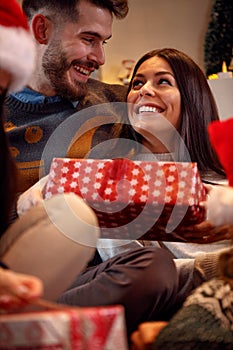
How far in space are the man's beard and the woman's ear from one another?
0.12 ft

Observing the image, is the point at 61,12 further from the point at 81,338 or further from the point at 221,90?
the point at 81,338

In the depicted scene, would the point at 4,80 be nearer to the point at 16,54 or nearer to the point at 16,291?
the point at 16,54

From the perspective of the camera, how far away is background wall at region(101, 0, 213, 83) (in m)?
3.16

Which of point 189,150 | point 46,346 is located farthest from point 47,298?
point 189,150

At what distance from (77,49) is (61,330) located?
112cm

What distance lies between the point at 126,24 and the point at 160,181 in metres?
2.38

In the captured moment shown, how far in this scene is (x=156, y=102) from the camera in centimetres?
135

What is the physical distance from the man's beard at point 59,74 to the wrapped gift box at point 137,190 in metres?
0.50

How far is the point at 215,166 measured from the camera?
4.33 ft

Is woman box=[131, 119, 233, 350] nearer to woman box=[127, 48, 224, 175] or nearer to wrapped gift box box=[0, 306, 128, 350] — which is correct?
wrapped gift box box=[0, 306, 128, 350]

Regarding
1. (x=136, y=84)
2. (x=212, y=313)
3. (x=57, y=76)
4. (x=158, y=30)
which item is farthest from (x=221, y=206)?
(x=158, y=30)

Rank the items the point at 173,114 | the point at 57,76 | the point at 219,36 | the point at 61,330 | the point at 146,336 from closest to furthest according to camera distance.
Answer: the point at 61,330, the point at 146,336, the point at 173,114, the point at 57,76, the point at 219,36

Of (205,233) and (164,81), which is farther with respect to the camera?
(164,81)

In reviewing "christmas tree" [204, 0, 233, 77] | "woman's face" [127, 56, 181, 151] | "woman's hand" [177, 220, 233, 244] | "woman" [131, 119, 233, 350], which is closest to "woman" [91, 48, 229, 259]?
"woman's face" [127, 56, 181, 151]
